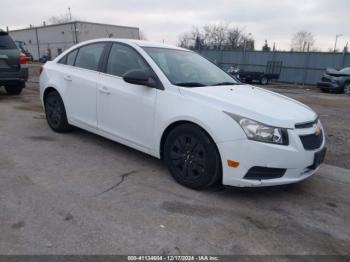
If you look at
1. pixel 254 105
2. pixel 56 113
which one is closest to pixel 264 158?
pixel 254 105

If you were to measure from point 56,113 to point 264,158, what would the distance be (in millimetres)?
3826

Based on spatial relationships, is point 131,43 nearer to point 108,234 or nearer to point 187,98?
point 187,98

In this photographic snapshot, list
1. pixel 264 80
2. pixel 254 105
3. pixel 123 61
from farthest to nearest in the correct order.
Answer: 1. pixel 264 80
2. pixel 123 61
3. pixel 254 105

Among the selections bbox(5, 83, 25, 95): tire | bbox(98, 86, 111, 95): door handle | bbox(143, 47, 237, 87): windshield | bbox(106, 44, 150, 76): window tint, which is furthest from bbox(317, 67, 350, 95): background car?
bbox(98, 86, 111, 95): door handle

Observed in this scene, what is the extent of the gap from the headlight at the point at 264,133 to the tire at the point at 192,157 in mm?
413

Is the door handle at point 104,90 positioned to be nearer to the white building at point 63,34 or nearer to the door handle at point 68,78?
the door handle at point 68,78

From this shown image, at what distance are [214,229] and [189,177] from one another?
882 mm

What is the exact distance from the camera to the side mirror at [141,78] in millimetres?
4004

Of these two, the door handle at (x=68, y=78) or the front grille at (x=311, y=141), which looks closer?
the front grille at (x=311, y=141)

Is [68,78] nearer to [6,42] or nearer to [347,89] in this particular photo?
[6,42]

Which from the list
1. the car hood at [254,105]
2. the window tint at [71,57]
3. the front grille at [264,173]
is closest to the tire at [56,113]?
the window tint at [71,57]

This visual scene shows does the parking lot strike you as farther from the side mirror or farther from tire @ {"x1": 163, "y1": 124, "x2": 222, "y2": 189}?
the side mirror

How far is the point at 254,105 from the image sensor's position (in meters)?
3.61

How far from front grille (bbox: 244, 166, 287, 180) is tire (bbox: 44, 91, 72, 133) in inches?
136
